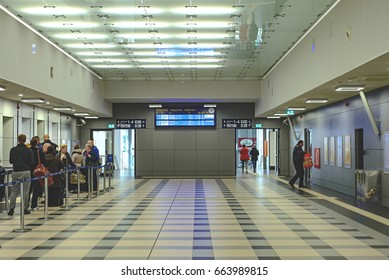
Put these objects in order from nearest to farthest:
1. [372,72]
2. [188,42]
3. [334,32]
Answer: [372,72] → [334,32] → [188,42]

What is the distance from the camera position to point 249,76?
2219 cm

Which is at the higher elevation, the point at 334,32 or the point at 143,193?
the point at 334,32

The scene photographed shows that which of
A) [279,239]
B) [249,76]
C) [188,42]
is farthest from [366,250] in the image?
[249,76]

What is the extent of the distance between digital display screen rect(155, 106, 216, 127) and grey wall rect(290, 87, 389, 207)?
5.51 metres

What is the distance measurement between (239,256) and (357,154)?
30.8ft

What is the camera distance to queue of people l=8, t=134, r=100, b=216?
10.6m

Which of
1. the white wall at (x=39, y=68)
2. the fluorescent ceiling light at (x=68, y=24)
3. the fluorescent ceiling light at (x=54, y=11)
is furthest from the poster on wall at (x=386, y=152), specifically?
the white wall at (x=39, y=68)

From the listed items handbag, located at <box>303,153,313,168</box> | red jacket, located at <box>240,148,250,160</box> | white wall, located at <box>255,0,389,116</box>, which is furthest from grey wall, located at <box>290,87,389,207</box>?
red jacket, located at <box>240,148,250,160</box>

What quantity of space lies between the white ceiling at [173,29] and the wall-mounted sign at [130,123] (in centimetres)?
680

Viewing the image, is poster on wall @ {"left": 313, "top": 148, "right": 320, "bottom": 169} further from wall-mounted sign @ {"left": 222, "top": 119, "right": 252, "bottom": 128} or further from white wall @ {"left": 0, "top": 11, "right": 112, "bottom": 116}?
white wall @ {"left": 0, "top": 11, "right": 112, "bottom": 116}

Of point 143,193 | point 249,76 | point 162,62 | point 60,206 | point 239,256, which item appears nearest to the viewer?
point 239,256

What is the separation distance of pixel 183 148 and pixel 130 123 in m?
3.08

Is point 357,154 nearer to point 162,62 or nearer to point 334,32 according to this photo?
point 334,32

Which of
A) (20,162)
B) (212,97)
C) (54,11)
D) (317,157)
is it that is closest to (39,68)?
(54,11)
